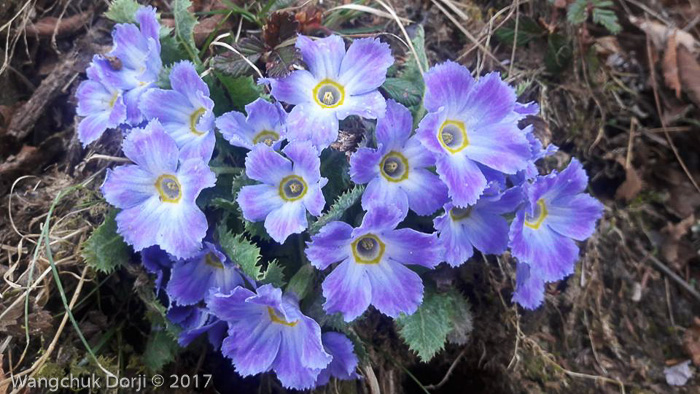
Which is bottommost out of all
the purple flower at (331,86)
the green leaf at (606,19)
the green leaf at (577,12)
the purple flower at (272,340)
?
the purple flower at (272,340)

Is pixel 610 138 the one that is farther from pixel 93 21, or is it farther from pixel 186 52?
pixel 93 21

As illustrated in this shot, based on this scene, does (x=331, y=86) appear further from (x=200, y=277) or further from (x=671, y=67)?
(x=671, y=67)

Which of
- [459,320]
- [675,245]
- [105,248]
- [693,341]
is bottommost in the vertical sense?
[693,341]

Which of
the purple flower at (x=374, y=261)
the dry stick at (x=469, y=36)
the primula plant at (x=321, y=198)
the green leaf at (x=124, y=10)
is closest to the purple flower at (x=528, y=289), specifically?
the primula plant at (x=321, y=198)

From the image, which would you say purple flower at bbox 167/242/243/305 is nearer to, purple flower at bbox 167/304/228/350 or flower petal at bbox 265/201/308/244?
purple flower at bbox 167/304/228/350

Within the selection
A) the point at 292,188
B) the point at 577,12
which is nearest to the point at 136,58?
the point at 292,188

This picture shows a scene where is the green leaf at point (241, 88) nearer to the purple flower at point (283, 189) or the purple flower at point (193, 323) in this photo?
the purple flower at point (283, 189)

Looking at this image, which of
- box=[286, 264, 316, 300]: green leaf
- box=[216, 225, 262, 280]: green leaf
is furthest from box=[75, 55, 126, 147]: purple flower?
box=[286, 264, 316, 300]: green leaf
